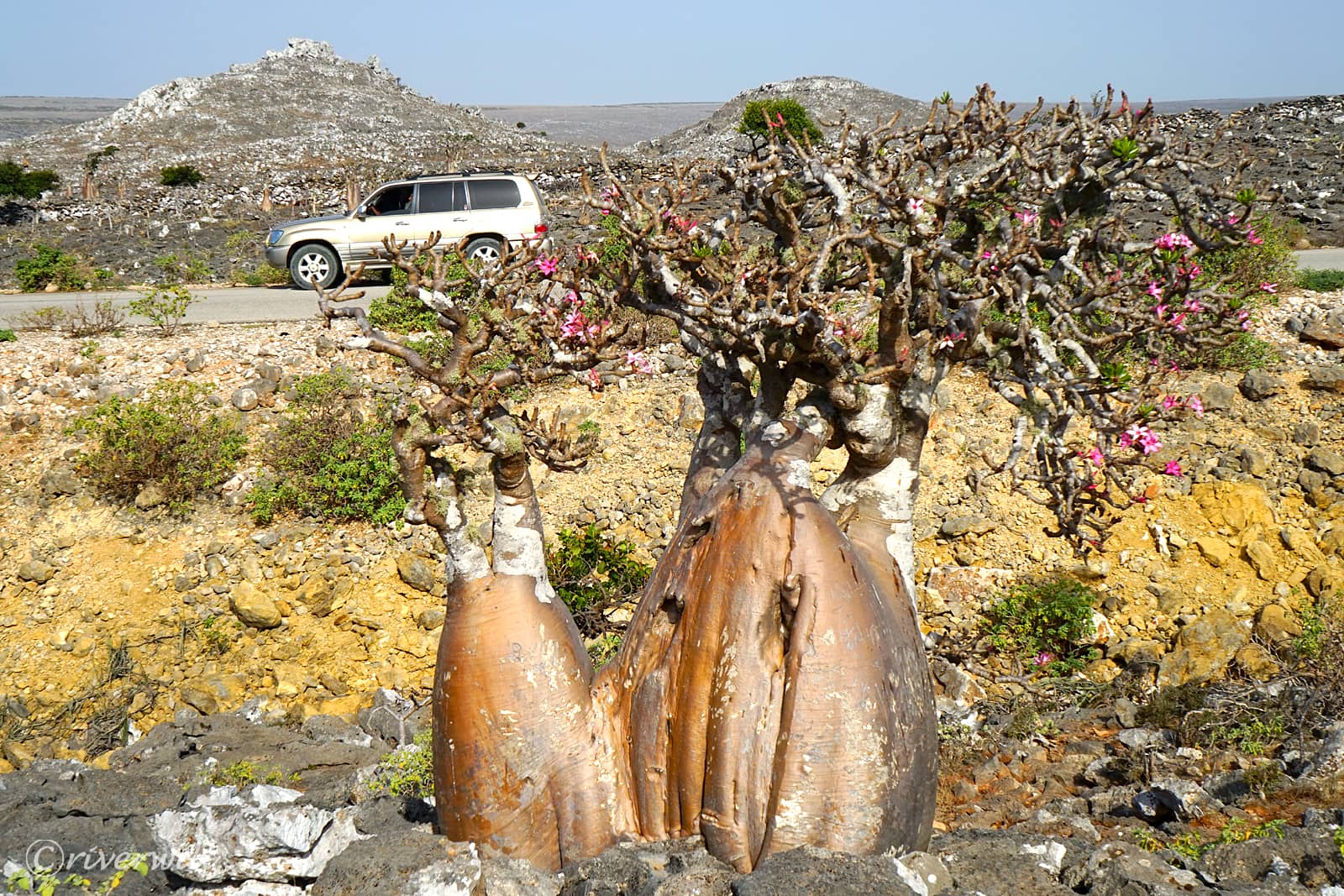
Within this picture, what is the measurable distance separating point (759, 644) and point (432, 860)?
135cm

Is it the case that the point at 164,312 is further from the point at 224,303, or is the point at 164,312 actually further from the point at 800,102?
the point at 800,102

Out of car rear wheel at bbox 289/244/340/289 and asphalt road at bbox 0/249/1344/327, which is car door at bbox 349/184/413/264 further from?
asphalt road at bbox 0/249/1344/327

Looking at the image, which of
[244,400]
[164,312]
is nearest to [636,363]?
[244,400]

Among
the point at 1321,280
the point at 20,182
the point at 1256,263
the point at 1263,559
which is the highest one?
the point at 20,182

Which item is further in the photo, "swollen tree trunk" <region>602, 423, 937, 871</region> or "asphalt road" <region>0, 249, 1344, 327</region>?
"asphalt road" <region>0, 249, 1344, 327</region>

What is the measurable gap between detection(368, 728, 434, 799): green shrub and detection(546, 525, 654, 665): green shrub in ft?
7.03

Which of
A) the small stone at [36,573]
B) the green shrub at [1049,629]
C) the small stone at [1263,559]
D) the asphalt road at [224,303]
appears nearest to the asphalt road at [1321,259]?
the small stone at [1263,559]

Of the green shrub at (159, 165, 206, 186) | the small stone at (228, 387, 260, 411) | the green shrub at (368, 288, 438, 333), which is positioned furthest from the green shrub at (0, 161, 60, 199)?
the small stone at (228, 387, 260, 411)

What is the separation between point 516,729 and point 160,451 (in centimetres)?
693

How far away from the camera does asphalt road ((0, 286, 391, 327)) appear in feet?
42.6

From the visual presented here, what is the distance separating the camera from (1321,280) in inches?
497

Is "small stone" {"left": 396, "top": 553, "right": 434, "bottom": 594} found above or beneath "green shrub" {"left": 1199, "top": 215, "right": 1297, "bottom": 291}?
beneath

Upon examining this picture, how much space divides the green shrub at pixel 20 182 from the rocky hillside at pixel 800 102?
2033cm

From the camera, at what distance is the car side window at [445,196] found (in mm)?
15844
